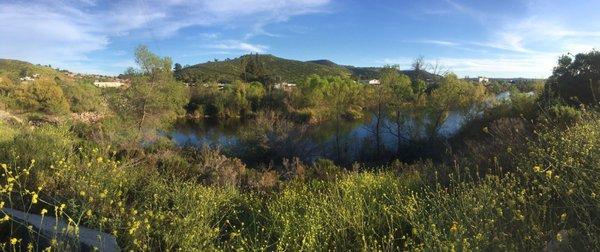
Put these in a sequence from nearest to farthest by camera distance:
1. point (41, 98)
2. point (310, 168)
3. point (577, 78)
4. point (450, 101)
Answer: point (310, 168) → point (577, 78) → point (450, 101) → point (41, 98)

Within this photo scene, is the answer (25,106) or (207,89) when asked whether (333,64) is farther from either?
(25,106)

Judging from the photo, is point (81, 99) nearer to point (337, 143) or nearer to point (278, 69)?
point (337, 143)

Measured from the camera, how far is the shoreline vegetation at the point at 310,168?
3.89 m

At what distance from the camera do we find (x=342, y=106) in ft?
122

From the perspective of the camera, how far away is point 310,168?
47.2 ft

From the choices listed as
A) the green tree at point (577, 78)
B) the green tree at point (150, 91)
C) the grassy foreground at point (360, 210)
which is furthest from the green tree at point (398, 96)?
the grassy foreground at point (360, 210)

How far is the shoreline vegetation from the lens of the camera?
3891 mm

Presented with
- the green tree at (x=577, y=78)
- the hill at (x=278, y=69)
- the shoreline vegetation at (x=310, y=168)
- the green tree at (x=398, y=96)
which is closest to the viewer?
the shoreline vegetation at (x=310, y=168)

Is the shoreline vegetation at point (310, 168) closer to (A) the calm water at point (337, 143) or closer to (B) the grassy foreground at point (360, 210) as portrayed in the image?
(B) the grassy foreground at point (360, 210)

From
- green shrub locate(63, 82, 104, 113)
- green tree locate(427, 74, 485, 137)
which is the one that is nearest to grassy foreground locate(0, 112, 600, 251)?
green tree locate(427, 74, 485, 137)

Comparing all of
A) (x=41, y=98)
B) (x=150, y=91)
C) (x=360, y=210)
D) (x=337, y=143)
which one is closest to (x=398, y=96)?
(x=337, y=143)

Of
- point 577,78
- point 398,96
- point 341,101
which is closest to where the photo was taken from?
point 577,78

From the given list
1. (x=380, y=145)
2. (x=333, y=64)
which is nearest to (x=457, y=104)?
(x=380, y=145)

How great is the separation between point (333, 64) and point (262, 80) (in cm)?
6135
